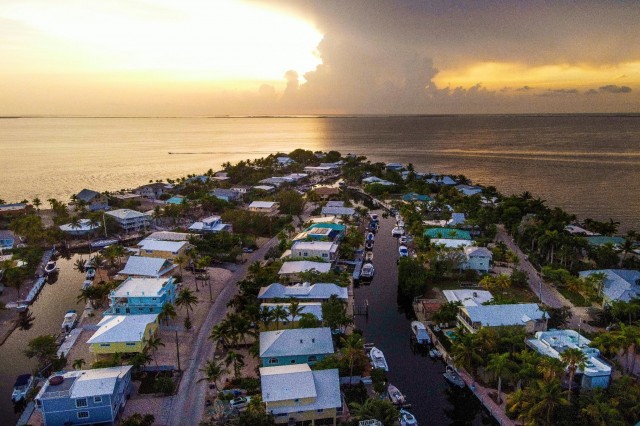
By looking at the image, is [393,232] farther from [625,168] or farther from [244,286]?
[625,168]

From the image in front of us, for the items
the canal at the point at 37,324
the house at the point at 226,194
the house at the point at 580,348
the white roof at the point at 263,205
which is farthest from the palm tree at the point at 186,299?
the house at the point at 226,194

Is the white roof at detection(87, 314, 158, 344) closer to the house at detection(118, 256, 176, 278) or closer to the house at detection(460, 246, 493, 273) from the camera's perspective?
the house at detection(118, 256, 176, 278)

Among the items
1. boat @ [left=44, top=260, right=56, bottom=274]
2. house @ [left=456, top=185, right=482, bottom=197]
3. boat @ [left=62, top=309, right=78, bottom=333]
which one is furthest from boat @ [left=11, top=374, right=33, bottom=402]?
house @ [left=456, top=185, right=482, bottom=197]

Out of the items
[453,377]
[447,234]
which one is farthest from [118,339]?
[447,234]

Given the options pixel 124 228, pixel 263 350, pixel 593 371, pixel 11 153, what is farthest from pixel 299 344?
pixel 11 153

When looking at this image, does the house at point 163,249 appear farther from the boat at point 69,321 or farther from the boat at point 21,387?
the boat at point 21,387
